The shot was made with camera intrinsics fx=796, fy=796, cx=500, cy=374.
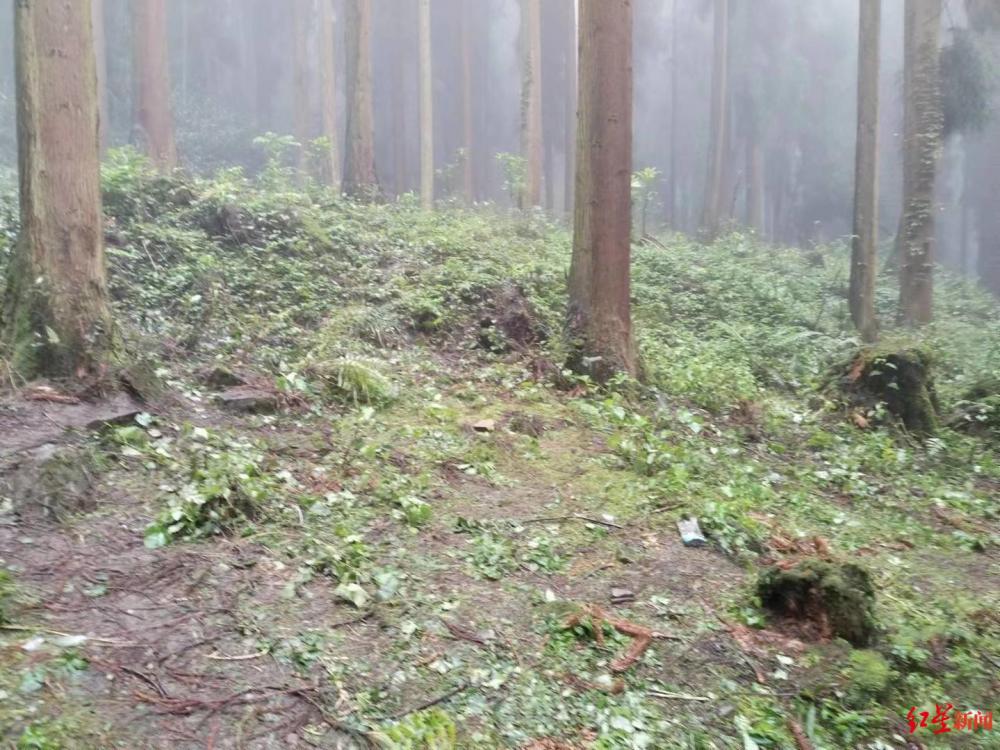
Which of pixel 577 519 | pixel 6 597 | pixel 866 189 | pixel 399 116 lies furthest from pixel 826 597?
pixel 399 116

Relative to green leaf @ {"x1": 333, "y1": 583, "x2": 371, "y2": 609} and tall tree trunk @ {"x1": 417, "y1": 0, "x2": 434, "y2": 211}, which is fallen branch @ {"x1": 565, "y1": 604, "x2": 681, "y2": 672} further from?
tall tree trunk @ {"x1": 417, "y1": 0, "x2": 434, "y2": 211}

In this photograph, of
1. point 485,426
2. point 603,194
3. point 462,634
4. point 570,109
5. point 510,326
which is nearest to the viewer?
point 462,634

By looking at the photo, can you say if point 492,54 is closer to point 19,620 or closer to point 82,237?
point 82,237

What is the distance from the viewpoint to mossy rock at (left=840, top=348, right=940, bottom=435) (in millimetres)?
8242

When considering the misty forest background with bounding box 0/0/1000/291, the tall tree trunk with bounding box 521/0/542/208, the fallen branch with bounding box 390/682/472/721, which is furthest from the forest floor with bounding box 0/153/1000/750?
the misty forest background with bounding box 0/0/1000/291

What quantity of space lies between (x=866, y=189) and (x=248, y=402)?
1139 centimetres

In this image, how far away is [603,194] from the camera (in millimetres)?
8328

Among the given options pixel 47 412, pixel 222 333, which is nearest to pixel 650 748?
pixel 47 412

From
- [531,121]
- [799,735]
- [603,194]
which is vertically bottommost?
[799,735]

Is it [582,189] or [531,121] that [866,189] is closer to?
[582,189]

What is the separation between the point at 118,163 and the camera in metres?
11.8

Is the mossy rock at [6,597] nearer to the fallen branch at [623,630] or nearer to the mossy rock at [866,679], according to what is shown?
the fallen branch at [623,630]

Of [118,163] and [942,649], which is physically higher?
[118,163]

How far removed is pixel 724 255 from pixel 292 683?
16764 millimetres
